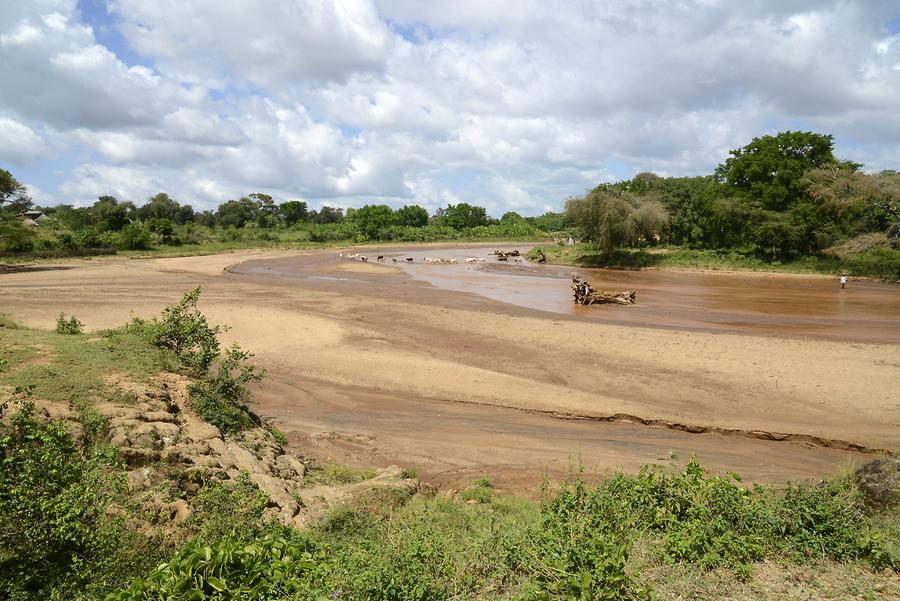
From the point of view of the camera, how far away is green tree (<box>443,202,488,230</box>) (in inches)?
5098

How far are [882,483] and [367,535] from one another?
276 inches

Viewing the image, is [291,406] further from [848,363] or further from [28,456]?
[848,363]

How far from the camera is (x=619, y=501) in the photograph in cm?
707

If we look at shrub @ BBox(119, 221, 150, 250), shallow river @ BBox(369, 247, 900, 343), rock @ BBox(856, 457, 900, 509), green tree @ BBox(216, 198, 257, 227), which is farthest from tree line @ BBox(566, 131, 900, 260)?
green tree @ BBox(216, 198, 257, 227)

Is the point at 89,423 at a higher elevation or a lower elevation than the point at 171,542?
higher

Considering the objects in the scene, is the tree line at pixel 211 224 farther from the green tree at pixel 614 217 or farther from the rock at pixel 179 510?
the rock at pixel 179 510

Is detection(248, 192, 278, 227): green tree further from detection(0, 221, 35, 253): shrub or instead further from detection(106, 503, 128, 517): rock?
detection(106, 503, 128, 517): rock

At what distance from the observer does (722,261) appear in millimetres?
50969

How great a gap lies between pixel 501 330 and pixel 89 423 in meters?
16.5

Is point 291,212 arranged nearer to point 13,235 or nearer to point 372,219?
point 372,219

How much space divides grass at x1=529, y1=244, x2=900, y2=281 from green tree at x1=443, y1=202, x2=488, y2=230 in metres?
64.8

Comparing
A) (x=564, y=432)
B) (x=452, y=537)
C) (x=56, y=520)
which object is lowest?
(x=564, y=432)

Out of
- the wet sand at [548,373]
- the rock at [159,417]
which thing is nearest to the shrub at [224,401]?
the rock at [159,417]

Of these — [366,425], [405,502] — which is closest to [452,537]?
[405,502]
